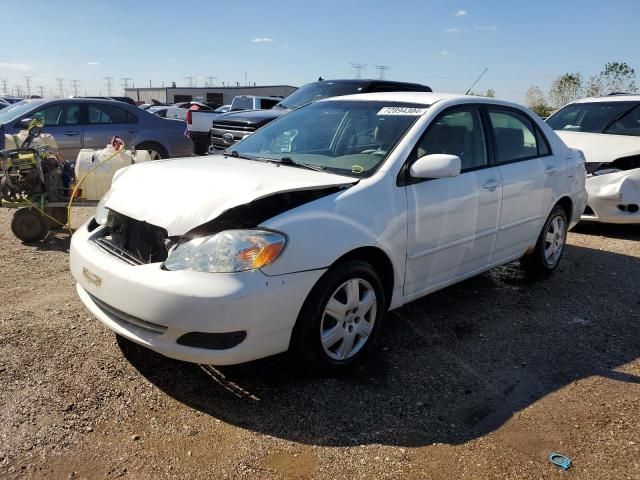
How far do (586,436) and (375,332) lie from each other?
126 centimetres

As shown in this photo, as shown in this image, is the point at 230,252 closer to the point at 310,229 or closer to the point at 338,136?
the point at 310,229

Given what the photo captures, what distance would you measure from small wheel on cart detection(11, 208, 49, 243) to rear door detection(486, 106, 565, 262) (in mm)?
4580

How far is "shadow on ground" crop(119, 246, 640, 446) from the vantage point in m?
2.85

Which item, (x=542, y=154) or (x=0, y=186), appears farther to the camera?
(x=0, y=186)

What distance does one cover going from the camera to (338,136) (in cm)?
397

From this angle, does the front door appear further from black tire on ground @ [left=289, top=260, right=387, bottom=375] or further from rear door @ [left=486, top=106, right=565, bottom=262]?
black tire on ground @ [left=289, top=260, right=387, bottom=375]

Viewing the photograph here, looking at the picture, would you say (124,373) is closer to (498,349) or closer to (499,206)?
(498,349)

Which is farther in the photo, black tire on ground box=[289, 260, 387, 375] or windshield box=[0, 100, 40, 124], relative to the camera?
windshield box=[0, 100, 40, 124]

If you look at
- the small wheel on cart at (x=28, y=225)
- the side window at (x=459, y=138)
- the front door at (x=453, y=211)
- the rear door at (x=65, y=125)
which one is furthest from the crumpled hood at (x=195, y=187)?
the rear door at (x=65, y=125)

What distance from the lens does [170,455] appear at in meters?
2.54

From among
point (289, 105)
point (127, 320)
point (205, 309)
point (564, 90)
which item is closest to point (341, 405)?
point (205, 309)

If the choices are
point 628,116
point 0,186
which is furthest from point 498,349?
point 628,116

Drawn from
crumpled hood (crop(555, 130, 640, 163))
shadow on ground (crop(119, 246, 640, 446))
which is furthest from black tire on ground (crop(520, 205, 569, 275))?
crumpled hood (crop(555, 130, 640, 163))

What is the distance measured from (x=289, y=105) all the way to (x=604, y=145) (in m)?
5.09
